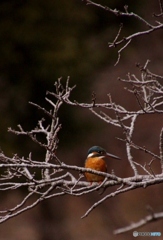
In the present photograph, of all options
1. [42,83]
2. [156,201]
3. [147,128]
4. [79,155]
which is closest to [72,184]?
[42,83]

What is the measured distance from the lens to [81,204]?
14977 millimetres

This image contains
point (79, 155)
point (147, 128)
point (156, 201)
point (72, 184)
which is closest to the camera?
point (72, 184)

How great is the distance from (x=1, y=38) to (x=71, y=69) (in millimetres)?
1210

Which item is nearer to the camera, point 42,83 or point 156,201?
point 42,83

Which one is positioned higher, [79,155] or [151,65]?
[151,65]

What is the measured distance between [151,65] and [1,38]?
4.82m

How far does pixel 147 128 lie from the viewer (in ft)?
53.2

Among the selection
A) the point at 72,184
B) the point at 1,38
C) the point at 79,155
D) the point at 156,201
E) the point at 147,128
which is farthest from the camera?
the point at 147,128

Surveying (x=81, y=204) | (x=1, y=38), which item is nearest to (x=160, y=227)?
(x=81, y=204)

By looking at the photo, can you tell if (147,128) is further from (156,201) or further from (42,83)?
(42,83)

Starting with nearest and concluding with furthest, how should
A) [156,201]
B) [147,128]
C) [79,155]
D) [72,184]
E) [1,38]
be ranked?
Answer: [72,184], [1,38], [79,155], [156,201], [147,128]

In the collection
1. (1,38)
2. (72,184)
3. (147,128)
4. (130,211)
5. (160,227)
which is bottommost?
(72,184)

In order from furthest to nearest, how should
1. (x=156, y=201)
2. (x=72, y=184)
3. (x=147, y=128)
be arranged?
(x=147, y=128) → (x=156, y=201) → (x=72, y=184)

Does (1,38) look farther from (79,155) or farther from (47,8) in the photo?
(79,155)
